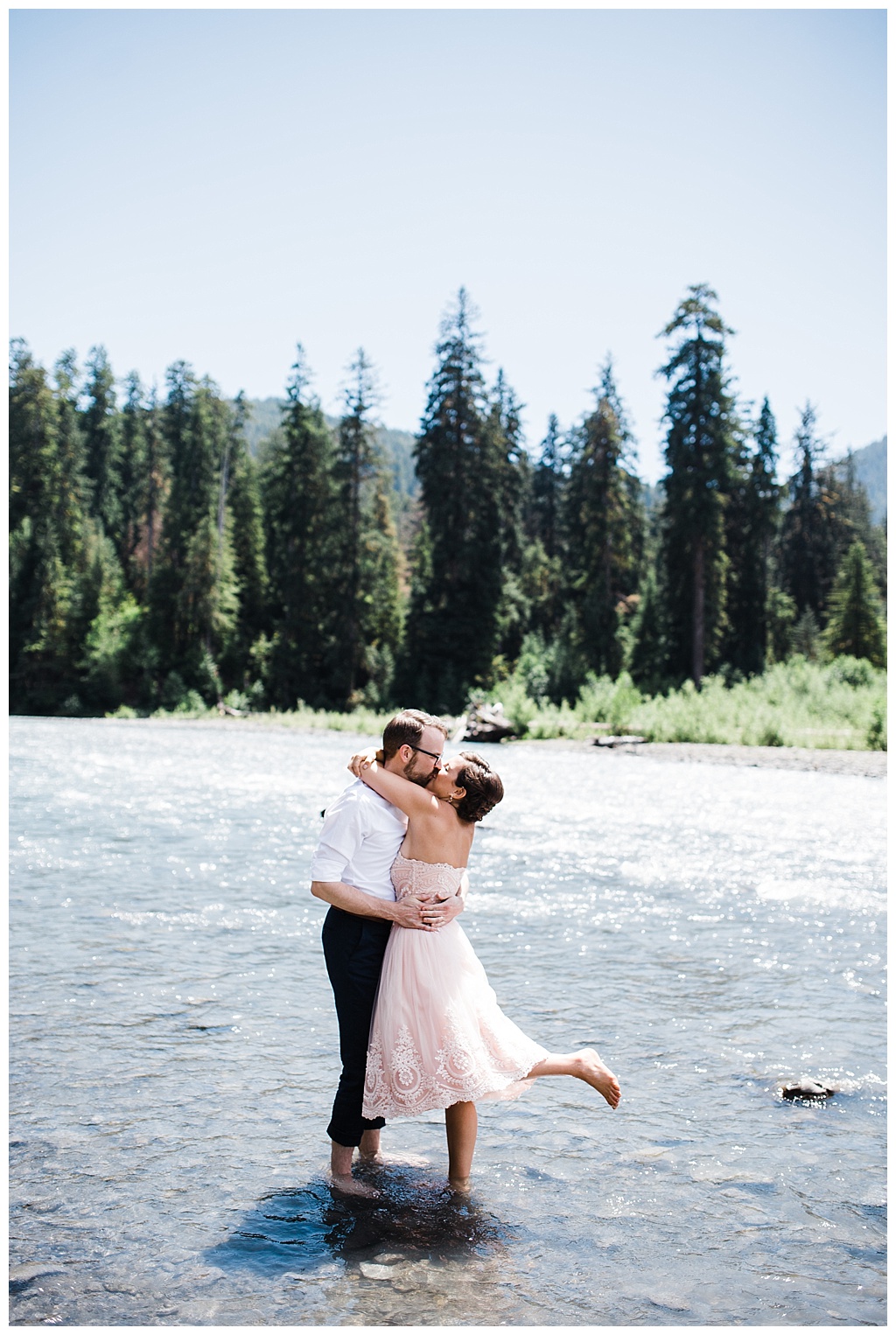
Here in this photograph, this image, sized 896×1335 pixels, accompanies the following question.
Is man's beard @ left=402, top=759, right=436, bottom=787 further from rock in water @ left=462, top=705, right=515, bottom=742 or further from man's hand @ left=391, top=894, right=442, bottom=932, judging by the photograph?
rock in water @ left=462, top=705, right=515, bottom=742

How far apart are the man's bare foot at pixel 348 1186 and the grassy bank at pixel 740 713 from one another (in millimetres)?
23567

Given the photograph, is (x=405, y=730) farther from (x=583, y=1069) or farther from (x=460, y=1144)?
(x=460, y=1144)

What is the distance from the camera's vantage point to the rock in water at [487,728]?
33.2 metres

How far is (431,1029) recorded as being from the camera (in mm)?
4441

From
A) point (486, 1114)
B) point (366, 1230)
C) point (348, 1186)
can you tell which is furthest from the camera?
point (486, 1114)

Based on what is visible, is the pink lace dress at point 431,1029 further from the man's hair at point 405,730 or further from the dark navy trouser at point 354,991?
the man's hair at point 405,730

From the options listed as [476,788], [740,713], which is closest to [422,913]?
[476,788]

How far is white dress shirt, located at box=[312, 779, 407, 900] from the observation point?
448cm

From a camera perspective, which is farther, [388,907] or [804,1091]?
[804,1091]

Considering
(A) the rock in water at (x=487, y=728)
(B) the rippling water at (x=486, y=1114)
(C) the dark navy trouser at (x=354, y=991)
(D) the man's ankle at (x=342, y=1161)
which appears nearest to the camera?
(B) the rippling water at (x=486, y=1114)

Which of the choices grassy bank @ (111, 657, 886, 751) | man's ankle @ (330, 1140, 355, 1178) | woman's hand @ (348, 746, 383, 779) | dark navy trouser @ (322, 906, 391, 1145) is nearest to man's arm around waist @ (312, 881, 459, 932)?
dark navy trouser @ (322, 906, 391, 1145)

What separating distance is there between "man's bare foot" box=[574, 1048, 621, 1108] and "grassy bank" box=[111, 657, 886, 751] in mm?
23194

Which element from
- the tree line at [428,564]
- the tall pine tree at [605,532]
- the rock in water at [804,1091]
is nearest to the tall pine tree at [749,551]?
the tree line at [428,564]

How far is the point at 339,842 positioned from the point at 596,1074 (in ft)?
4.71
